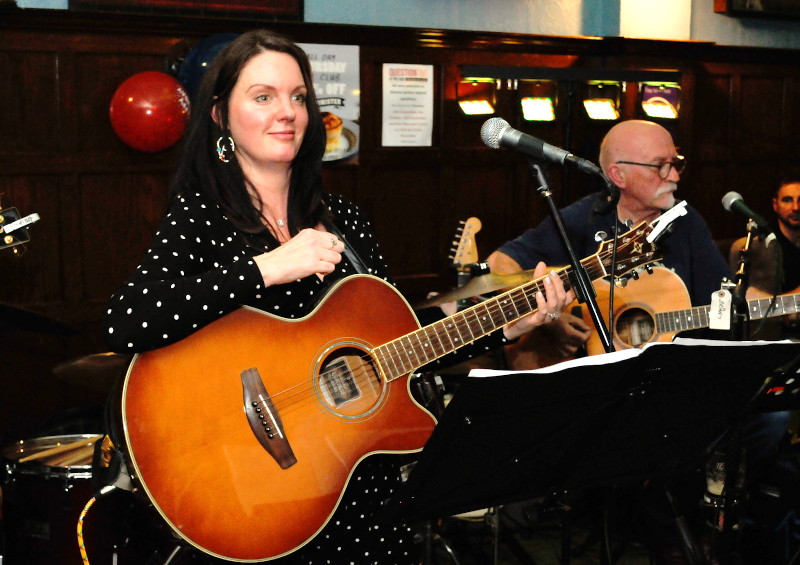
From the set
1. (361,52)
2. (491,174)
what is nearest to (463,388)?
(361,52)

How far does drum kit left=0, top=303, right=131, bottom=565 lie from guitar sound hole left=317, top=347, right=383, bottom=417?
104 cm

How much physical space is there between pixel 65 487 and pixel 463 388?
6.24 feet

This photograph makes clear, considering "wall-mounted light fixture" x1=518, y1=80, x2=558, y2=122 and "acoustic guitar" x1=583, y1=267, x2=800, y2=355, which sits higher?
"wall-mounted light fixture" x1=518, y1=80, x2=558, y2=122

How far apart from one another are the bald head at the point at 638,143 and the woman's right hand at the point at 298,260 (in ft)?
7.93

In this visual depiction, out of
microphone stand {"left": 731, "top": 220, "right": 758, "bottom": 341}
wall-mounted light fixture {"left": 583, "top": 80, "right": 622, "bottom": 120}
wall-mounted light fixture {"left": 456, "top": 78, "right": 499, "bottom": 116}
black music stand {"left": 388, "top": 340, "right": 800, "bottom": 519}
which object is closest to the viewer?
A: black music stand {"left": 388, "top": 340, "right": 800, "bottom": 519}

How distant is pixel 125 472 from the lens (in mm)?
2234

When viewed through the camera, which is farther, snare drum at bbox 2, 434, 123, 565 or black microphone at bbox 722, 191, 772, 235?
snare drum at bbox 2, 434, 123, 565

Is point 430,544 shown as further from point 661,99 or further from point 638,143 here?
point 661,99

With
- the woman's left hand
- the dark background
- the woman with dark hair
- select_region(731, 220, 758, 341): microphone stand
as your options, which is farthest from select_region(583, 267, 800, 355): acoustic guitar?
the woman with dark hair

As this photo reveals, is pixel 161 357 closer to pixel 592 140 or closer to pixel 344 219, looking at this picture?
pixel 344 219

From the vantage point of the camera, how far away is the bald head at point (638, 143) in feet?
13.9

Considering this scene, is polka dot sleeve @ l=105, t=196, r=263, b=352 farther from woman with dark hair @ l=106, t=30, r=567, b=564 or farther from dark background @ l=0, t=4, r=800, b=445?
dark background @ l=0, t=4, r=800, b=445

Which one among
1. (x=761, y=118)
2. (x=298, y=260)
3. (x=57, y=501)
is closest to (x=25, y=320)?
(x=57, y=501)

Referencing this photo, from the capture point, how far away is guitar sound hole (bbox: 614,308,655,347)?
3795mm
